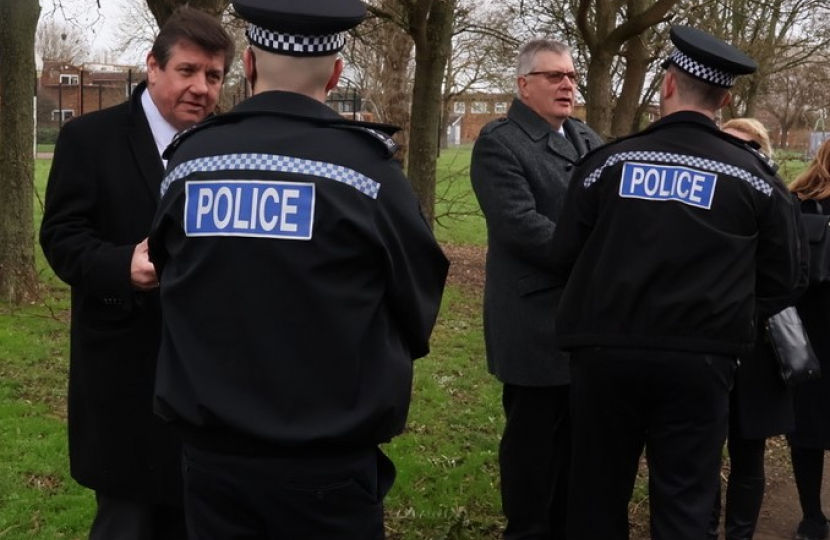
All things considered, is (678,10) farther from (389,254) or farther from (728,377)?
(389,254)

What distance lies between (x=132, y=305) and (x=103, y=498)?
0.68 m

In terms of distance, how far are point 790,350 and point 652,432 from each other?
1239 millimetres

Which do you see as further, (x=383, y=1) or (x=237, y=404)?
(x=383, y=1)

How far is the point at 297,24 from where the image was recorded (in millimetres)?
2424

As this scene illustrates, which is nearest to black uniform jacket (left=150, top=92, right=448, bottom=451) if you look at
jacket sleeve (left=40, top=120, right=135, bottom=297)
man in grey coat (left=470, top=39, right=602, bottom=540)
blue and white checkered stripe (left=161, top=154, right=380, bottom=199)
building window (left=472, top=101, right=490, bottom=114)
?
blue and white checkered stripe (left=161, top=154, right=380, bottom=199)

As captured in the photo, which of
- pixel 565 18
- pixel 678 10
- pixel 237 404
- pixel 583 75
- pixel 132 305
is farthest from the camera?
pixel 583 75

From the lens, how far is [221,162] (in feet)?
7.96

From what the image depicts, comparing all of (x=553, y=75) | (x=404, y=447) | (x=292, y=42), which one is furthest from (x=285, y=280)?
(x=404, y=447)

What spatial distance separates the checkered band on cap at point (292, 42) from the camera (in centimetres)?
246

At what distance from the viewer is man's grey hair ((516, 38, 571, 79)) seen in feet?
14.9

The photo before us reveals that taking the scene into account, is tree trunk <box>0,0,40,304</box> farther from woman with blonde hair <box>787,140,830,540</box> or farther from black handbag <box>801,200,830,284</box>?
black handbag <box>801,200,830,284</box>

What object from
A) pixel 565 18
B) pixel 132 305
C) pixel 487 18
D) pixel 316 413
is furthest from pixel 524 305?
pixel 487 18

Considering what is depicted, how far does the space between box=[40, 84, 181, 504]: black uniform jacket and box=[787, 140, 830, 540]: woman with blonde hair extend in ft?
10.8

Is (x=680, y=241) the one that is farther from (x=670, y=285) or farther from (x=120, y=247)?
(x=120, y=247)
